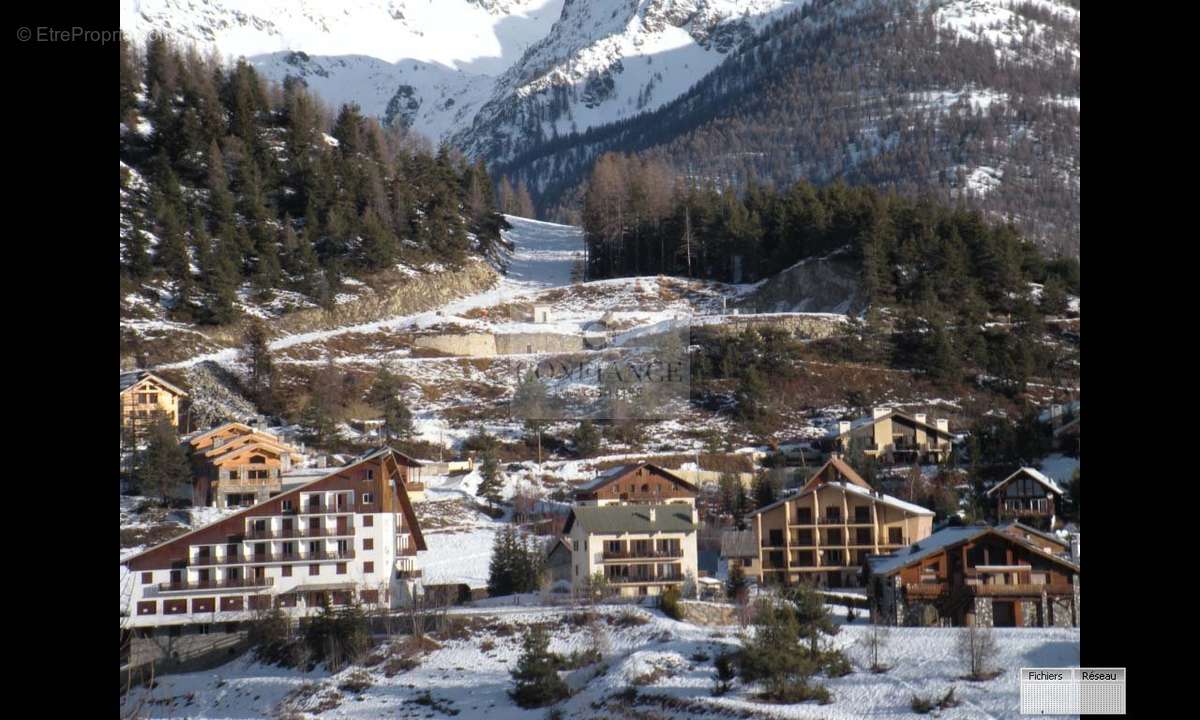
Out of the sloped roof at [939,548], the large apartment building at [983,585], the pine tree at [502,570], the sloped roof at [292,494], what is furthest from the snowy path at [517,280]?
the large apartment building at [983,585]

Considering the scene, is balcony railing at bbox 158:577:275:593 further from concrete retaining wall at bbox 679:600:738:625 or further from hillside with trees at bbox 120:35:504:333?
hillside with trees at bbox 120:35:504:333

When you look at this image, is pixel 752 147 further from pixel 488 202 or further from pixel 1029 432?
pixel 1029 432

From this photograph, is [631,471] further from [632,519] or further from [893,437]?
[893,437]

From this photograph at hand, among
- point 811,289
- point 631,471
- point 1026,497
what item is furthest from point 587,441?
point 811,289

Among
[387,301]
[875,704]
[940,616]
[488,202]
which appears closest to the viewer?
[875,704]

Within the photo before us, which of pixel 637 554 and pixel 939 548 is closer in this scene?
pixel 939 548
